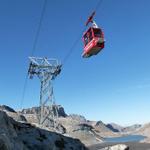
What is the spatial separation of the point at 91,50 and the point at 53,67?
956 inches

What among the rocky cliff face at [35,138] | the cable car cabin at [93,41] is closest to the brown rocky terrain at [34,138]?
the rocky cliff face at [35,138]

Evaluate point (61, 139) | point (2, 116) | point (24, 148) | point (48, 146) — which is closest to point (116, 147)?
point (61, 139)

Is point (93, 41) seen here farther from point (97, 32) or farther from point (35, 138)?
point (35, 138)

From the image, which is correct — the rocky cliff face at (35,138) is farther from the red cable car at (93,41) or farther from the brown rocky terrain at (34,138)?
the red cable car at (93,41)

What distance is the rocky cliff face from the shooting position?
1838 cm

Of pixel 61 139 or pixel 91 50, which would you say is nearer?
pixel 61 139

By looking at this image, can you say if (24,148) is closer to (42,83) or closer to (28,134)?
(28,134)

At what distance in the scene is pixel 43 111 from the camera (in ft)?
195

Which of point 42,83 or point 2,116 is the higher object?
point 42,83

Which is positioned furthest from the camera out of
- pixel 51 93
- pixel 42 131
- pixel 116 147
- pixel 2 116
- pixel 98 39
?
pixel 51 93

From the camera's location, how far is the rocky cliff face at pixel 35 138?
18.4 metres

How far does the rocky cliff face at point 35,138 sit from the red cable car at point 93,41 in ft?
43.4

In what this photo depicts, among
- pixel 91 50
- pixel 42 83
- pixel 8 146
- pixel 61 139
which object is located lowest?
pixel 8 146

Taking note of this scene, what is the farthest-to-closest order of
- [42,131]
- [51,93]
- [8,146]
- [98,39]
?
[51,93], [98,39], [42,131], [8,146]
